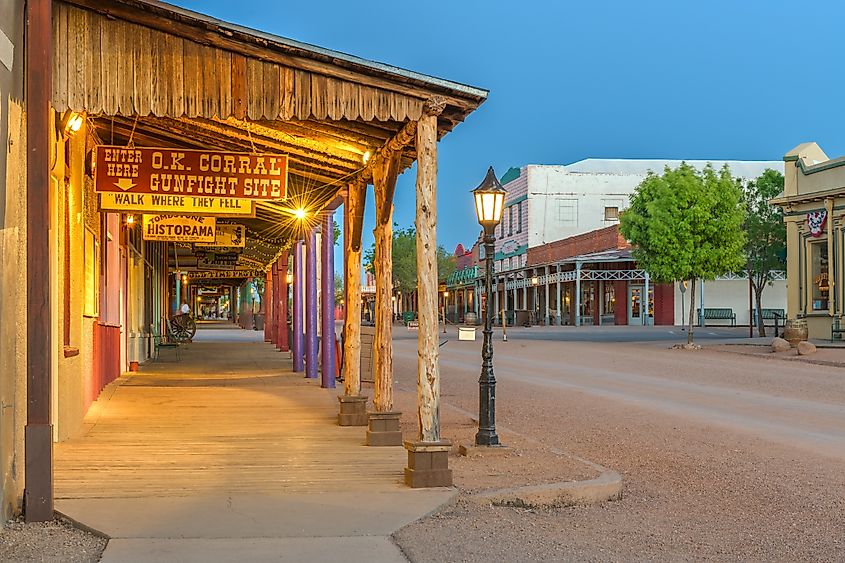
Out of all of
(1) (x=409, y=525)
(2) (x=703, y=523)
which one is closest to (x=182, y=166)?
(1) (x=409, y=525)

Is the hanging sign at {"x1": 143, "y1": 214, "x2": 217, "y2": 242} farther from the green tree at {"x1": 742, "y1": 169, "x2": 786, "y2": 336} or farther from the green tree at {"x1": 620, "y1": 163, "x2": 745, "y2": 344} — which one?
the green tree at {"x1": 742, "y1": 169, "x2": 786, "y2": 336}

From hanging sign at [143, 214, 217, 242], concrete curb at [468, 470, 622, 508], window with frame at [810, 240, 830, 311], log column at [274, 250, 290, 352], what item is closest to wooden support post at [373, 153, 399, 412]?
concrete curb at [468, 470, 622, 508]

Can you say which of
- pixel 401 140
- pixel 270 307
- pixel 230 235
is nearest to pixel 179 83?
pixel 401 140

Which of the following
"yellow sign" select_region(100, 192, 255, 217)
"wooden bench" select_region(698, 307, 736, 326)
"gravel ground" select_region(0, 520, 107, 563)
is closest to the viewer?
"gravel ground" select_region(0, 520, 107, 563)

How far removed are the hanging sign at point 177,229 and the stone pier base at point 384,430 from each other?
8.10m

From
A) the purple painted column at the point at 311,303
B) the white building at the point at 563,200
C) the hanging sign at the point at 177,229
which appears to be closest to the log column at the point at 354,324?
the hanging sign at the point at 177,229

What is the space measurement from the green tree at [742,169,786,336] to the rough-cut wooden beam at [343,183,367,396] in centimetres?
3170

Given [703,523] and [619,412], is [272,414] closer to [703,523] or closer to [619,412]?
[619,412]

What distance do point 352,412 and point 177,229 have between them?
703 cm

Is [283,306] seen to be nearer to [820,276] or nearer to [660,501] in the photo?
[820,276]

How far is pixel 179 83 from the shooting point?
792 cm

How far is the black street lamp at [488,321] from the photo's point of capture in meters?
10.5

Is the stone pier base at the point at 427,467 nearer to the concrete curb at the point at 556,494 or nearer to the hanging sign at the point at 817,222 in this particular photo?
the concrete curb at the point at 556,494

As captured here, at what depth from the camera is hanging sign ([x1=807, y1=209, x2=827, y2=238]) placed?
33281 millimetres
